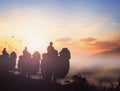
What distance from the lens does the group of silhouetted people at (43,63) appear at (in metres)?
63.7

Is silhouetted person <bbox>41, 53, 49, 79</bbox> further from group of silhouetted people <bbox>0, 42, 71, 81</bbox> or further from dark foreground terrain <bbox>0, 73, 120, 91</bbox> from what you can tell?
dark foreground terrain <bbox>0, 73, 120, 91</bbox>

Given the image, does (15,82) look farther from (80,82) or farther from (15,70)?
(15,70)

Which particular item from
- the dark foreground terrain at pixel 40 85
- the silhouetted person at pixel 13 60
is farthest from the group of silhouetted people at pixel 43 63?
the dark foreground terrain at pixel 40 85

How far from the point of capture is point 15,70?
71875 mm

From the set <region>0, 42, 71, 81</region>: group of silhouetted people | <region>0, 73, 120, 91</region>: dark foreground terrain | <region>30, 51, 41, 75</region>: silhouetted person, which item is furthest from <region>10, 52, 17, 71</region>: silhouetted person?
<region>0, 73, 120, 91</region>: dark foreground terrain

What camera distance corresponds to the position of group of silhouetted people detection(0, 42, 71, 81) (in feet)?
209

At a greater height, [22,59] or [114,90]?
[22,59]

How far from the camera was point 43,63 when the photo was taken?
213ft

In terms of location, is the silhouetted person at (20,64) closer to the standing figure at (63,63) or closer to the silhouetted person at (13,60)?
the silhouetted person at (13,60)

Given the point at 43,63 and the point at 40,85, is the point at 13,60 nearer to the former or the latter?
the point at 43,63

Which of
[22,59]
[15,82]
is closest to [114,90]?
[15,82]

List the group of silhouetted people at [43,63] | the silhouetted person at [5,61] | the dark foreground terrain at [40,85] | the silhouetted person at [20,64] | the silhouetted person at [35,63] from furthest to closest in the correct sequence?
the silhouetted person at [5,61], the silhouetted person at [20,64], the silhouetted person at [35,63], the group of silhouetted people at [43,63], the dark foreground terrain at [40,85]

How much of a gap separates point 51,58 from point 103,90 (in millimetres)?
13957

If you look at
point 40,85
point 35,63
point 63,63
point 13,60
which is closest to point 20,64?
point 13,60
